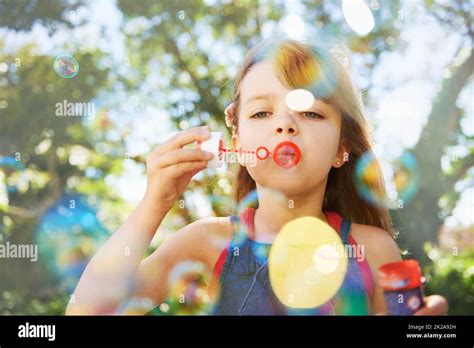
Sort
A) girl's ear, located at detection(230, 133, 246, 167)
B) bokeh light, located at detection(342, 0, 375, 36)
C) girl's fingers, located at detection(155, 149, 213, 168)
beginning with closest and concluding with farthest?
girl's fingers, located at detection(155, 149, 213, 168) → girl's ear, located at detection(230, 133, 246, 167) → bokeh light, located at detection(342, 0, 375, 36)

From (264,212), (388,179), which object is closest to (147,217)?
(264,212)

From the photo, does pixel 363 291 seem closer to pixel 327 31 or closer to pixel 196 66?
pixel 327 31

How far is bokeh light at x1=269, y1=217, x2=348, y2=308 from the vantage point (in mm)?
2199

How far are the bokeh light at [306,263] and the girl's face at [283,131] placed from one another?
146 millimetres

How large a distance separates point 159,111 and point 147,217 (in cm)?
103

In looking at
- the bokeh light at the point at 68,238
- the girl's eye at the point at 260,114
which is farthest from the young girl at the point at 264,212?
the bokeh light at the point at 68,238

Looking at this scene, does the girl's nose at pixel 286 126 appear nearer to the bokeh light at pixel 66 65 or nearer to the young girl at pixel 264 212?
the young girl at pixel 264 212

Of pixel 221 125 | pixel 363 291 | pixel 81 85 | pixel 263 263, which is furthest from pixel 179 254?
pixel 81 85

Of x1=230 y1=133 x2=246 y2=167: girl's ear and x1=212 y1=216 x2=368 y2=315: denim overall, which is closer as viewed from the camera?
x1=212 y1=216 x2=368 y2=315: denim overall

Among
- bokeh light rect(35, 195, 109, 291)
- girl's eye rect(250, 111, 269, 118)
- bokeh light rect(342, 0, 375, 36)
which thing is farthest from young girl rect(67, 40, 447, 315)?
bokeh light rect(35, 195, 109, 291)

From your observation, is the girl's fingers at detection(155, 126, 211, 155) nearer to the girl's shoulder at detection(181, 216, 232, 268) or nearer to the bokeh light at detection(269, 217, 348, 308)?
the girl's shoulder at detection(181, 216, 232, 268)

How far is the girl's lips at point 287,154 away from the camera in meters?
2.15

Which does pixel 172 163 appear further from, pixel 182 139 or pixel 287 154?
pixel 287 154

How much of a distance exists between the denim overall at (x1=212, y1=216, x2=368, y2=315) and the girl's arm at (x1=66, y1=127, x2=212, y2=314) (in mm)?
290
